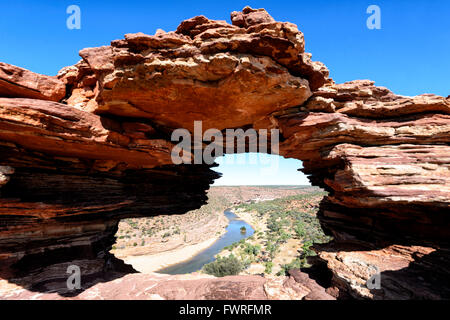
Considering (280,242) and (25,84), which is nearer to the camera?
(25,84)

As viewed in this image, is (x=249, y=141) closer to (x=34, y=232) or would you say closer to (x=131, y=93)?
(x=131, y=93)

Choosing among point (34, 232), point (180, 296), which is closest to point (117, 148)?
point (34, 232)

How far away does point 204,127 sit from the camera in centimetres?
1136

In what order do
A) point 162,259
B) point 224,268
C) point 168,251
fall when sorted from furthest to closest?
point 168,251 < point 162,259 < point 224,268

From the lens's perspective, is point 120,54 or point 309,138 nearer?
point 120,54

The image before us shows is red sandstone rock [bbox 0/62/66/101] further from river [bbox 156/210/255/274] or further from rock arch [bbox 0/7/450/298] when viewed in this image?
river [bbox 156/210/255/274]

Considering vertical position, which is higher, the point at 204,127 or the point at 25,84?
the point at 25,84

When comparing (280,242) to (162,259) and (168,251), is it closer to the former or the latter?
(168,251)

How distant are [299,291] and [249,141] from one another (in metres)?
8.82

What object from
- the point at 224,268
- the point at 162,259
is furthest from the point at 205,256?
the point at 224,268

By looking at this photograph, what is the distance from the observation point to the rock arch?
25.2 feet

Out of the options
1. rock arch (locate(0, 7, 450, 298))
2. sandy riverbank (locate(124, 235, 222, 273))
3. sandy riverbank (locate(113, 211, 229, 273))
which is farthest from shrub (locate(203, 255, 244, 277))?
rock arch (locate(0, 7, 450, 298))
